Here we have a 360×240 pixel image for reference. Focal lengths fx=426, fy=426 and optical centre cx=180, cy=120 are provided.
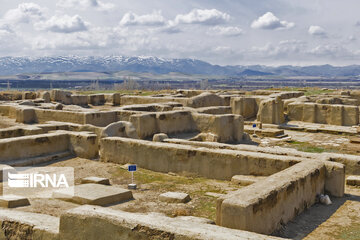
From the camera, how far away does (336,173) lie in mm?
9219

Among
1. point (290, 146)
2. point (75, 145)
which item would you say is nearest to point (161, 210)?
point (75, 145)

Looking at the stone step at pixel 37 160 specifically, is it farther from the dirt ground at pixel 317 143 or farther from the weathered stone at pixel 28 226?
the dirt ground at pixel 317 143

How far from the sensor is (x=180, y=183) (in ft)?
34.1

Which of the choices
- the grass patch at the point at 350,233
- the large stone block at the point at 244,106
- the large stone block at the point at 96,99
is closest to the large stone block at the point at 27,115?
the large stone block at the point at 96,99

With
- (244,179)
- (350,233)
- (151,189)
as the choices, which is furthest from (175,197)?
(350,233)

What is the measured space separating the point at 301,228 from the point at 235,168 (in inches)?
127

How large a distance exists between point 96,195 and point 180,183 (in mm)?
2718

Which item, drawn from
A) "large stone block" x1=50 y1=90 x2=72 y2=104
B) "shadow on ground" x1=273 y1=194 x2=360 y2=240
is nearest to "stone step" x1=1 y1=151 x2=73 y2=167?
"shadow on ground" x1=273 y1=194 x2=360 y2=240

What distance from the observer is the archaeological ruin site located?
234 inches

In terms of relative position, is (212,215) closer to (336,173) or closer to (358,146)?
(336,173)

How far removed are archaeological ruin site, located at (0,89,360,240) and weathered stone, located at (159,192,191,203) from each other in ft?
0.07

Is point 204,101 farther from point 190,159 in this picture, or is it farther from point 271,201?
point 271,201

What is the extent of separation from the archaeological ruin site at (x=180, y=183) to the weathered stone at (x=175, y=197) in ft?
0.07

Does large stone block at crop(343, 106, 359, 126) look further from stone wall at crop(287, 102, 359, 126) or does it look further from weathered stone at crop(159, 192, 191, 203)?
weathered stone at crop(159, 192, 191, 203)
